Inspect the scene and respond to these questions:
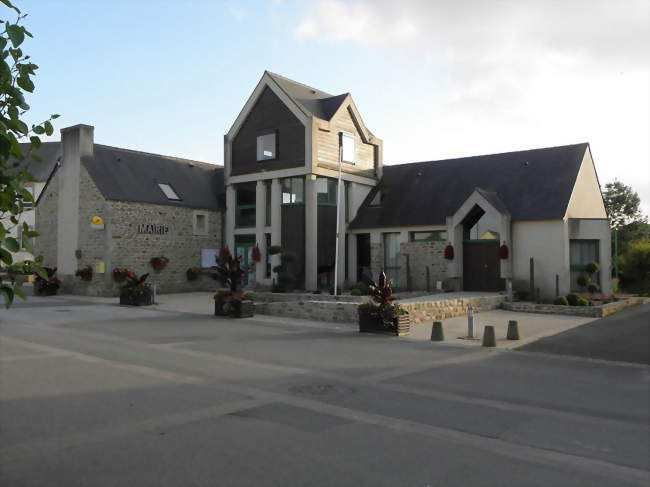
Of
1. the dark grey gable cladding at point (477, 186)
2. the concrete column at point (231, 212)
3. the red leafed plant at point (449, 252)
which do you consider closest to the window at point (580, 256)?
the dark grey gable cladding at point (477, 186)

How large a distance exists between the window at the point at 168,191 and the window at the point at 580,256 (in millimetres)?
20250

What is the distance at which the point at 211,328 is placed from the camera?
51.7ft

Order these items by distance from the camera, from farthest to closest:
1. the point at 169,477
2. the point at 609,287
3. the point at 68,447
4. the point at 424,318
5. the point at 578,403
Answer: the point at 609,287, the point at 424,318, the point at 578,403, the point at 68,447, the point at 169,477

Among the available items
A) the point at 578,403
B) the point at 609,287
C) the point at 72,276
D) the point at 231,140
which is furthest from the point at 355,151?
the point at 578,403

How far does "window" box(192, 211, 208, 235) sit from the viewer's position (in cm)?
3122

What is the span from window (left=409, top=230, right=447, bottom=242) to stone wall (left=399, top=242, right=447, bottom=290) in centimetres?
32

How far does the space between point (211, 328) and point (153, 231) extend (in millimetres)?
14564

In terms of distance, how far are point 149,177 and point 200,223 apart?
377cm

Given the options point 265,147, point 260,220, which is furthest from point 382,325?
point 265,147

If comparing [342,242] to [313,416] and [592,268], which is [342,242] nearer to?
[592,268]

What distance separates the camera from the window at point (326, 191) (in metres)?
28.3

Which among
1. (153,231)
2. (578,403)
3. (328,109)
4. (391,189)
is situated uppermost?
(328,109)

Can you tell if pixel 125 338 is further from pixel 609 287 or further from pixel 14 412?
pixel 609 287

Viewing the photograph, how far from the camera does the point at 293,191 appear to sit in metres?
29.0
